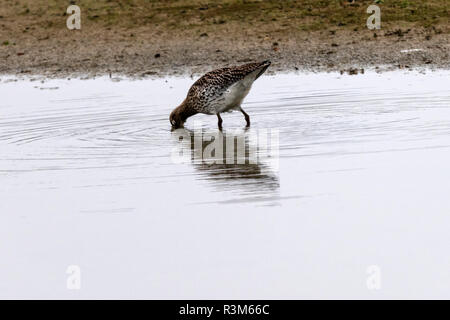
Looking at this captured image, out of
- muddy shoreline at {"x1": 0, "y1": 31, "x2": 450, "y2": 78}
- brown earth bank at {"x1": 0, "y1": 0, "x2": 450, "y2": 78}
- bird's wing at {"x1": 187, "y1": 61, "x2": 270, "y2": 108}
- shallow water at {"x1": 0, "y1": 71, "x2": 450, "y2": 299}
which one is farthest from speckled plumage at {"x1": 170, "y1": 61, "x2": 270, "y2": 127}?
muddy shoreline at {"x1": 0, "y1": 31, "x2": 450, "y2": 78}

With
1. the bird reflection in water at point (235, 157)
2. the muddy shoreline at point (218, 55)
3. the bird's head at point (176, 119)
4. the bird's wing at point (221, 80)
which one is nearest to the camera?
the bird reflection in water at point (235, 157)

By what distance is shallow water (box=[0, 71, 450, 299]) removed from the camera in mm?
6410

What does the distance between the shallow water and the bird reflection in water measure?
0.13ft

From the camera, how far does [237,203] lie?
8203mm

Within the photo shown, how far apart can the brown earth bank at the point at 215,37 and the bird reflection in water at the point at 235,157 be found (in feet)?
16.6

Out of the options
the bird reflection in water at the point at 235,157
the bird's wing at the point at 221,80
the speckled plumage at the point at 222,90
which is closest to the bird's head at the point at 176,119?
the speckled plumage at the point at 222,90

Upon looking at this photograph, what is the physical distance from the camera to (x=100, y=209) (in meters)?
8.27

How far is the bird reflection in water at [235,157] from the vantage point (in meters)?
8.94

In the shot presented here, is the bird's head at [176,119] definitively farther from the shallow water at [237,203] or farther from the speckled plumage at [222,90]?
the shallow water at [237,203]

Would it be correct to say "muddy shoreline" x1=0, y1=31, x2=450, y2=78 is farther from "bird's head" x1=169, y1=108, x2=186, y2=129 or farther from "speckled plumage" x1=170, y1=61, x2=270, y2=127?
"bird's head" x1=169, y1=108, x2=186, y2=129

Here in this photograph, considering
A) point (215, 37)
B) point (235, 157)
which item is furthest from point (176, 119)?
point (215, 37)

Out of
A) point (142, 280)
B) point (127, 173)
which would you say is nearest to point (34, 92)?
point (127, 173)

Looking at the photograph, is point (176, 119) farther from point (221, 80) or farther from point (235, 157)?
point (235, 157)

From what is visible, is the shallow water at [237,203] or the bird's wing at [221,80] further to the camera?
the bird's wing at [221,80]
